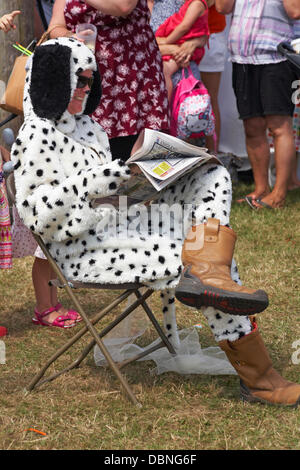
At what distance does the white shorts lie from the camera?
691 centimetres

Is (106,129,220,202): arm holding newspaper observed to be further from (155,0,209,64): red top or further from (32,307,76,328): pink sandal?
(155,0,209,64): red top

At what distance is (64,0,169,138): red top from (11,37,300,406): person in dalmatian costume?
1.05 m

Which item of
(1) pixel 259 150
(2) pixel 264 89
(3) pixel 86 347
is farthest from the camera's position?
(1) pixel 259 150

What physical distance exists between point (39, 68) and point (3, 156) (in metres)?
0.95

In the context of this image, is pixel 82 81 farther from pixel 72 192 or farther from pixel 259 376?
pixel 259 376

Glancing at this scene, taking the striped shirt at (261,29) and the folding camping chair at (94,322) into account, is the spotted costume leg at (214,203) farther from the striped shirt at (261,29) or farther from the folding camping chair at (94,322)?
the striped shirt at (261,29)

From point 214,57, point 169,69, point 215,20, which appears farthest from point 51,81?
point 214,57

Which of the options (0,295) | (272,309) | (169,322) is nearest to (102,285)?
(169,322)

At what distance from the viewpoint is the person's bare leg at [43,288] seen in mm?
4012

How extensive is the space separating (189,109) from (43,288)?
196 cm

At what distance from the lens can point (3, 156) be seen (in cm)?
379

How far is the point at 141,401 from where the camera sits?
122 inches

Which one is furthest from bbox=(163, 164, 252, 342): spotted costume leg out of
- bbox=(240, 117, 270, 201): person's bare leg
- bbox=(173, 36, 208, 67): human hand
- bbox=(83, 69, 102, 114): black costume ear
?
bbox=(240, 117, 270, 201): person's bare leg

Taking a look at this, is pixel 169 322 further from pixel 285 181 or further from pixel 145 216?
pixel 285 181
